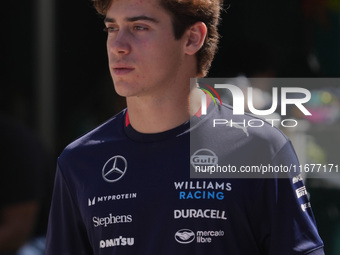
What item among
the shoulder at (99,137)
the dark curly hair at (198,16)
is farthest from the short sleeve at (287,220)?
the shoulder at (99,137)

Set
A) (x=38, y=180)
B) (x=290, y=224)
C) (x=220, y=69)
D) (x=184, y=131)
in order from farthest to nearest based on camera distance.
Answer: (x=220, y=69)
(x=38, y=180)
(x=184, y=131)
(x=290, y=224)

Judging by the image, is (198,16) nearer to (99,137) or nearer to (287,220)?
(99,137)

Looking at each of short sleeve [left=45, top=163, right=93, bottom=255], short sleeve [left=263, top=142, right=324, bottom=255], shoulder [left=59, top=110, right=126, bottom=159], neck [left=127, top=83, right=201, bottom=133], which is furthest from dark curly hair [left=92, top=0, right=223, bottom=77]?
short sleeve [left=45, top=163, right=93, bottom=255]

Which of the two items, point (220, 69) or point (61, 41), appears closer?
point (220, 69)

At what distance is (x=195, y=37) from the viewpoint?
2.47 m

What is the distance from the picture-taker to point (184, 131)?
94.6 inches

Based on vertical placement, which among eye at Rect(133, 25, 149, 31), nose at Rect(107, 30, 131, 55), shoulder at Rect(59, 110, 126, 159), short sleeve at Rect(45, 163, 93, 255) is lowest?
short sleeve at Rect(45, 163, 93, 255)

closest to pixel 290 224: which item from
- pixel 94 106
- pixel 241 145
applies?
pixel 241 145

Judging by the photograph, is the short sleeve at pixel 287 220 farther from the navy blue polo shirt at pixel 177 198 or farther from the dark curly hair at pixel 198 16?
the dark curly hair at pixel 198 16

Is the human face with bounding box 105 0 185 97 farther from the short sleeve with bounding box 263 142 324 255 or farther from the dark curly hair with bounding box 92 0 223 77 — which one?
the short sleeve with bounding box 263 142 324 255

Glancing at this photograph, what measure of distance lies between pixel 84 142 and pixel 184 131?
0.39 m

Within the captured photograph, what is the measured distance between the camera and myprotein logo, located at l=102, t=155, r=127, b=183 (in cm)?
242

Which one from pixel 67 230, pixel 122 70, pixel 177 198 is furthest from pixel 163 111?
pixel 67 230

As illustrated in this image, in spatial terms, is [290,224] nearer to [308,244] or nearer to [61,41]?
[308,244]
